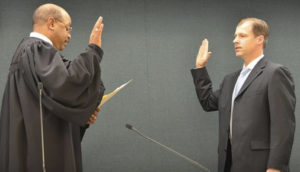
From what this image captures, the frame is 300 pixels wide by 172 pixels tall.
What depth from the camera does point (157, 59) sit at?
359 centimetres

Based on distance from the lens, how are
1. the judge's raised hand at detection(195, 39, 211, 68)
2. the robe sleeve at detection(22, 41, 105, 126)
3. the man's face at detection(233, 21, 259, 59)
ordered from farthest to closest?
the judge's raised hand at detection(195, 39, 211, 68) → the man's face at detection(233, 21, 259, 59) → the robe sleeve at detection(22, 41, 105, 126)

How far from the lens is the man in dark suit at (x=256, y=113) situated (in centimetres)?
235

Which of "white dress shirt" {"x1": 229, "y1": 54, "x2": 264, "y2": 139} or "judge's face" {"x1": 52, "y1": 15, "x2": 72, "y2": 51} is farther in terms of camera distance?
"white dress shirt" {"x1": 229, "y1": 54, "x2": 264, "y2": 139}

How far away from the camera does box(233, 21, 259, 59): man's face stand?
8.71ft

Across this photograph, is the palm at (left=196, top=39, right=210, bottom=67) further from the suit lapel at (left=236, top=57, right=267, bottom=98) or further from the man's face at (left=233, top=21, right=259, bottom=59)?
the suit lapel at (left=236, top=57, right=267, bottom=98)

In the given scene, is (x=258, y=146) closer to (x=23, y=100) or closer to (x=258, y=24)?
(x=258, y=24)

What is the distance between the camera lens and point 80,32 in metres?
3.49

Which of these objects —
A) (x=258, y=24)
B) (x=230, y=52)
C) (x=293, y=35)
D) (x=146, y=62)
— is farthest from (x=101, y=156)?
(x=293, y=35)

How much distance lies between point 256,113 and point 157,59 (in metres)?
1.34

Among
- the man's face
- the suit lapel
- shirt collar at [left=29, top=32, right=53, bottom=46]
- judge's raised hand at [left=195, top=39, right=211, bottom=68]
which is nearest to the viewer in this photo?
shirt collar at [left=29, top=32, right=53, bottom=46]

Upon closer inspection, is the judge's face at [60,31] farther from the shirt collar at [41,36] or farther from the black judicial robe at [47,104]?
the black judicial robe at [47,104]

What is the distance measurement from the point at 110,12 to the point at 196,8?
0.79 m

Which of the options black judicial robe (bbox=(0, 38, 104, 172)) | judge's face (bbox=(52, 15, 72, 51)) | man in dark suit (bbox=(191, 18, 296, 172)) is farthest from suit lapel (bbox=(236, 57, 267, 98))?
judge's face (bbox=(52, 15, 72, 51))

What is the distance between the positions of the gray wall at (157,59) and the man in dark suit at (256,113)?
90cm
